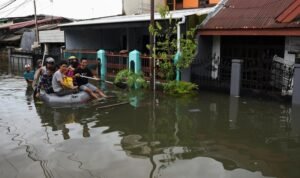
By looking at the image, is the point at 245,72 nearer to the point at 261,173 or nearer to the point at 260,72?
the point at 260,72

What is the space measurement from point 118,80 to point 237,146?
8519 millimetres

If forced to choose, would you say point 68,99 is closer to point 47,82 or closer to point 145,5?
point 47,82

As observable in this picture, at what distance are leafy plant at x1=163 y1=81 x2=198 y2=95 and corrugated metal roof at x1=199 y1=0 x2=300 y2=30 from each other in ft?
8.33

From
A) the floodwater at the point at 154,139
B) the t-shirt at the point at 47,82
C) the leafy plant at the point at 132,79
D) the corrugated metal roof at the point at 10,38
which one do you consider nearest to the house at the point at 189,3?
the leafy plant at the point at 132,79

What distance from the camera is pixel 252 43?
48.2ft

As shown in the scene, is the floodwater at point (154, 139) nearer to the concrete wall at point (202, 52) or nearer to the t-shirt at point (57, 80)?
A: the t-shirt at point (57, 80)

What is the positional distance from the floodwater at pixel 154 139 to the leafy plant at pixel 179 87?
1051 mm

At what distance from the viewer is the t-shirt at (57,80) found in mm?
11367

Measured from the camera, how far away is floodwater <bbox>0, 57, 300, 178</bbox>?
20.0ft

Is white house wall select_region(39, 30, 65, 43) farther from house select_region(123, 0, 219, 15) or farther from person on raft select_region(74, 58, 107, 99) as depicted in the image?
person on raft select_region(74, 58, 107, 99)

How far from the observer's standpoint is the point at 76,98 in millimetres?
11594

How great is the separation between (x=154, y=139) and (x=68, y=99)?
461 cm

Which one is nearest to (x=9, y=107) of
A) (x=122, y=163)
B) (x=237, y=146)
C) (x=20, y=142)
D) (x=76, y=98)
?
(x=76, y=98)

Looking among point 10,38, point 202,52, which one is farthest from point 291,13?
point 10,38
